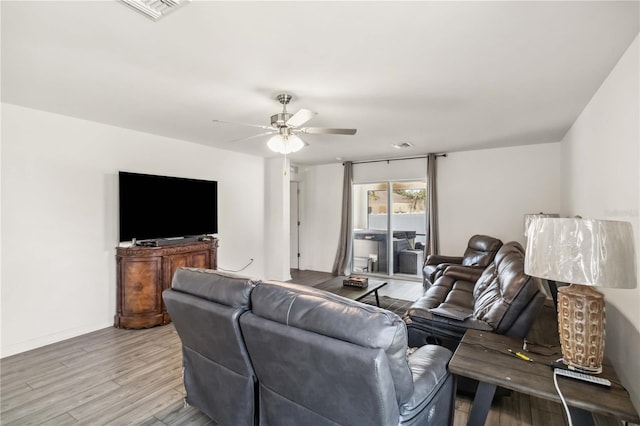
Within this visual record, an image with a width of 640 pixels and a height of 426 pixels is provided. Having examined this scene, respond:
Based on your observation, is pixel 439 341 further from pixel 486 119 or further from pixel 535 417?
pixel 486 119

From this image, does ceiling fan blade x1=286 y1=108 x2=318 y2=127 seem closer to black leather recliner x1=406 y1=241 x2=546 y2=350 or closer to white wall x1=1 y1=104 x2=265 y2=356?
black leather recliner x1=406 y1=241 x2=546 y2=350

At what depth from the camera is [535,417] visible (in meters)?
2.08

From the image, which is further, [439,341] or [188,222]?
[188,222]

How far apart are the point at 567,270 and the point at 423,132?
10.1ft

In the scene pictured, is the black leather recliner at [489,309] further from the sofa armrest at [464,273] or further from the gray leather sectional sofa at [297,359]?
the gray leather sectional sofa at [297,359]

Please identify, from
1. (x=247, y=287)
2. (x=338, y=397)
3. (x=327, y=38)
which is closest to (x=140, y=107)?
(x=327, y=38)

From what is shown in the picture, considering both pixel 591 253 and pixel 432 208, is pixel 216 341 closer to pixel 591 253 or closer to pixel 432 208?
pixel 591 253

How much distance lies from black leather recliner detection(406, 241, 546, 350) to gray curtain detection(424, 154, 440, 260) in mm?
2069

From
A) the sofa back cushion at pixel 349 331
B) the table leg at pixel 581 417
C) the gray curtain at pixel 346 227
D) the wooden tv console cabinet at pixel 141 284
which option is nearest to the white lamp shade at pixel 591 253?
the table leg at pixel 581 417

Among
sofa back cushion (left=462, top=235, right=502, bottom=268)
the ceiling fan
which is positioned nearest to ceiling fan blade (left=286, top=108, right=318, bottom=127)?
the ceiling fan

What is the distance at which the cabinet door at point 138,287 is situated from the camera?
11.9ft

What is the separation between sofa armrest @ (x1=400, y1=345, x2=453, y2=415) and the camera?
1.32 metres

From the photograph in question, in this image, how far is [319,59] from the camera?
2121 mm

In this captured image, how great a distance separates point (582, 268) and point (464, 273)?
281 cm
